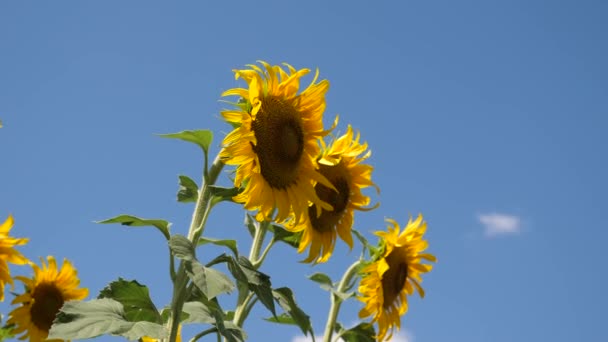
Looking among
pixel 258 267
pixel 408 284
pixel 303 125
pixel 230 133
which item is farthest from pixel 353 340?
pixel 230 133

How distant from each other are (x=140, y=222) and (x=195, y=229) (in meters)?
0.25

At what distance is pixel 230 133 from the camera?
3.67m

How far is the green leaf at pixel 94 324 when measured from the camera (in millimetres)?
3193

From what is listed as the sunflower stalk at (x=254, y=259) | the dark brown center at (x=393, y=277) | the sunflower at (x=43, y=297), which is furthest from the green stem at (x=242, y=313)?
the sunflower at (x=43, y=297)

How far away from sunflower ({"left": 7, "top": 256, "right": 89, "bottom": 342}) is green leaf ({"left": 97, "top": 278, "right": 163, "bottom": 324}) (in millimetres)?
2081

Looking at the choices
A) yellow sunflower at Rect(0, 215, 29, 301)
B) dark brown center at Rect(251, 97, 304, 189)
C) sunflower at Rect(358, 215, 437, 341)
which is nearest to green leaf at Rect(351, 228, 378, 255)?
sunflower at Rect(358, 215, 437, 341)

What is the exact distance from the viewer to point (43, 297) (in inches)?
228

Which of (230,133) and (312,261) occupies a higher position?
(230,133)

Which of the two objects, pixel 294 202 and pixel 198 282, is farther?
pixel 294 202

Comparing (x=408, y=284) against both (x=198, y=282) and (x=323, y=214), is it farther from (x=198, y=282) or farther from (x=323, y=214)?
(x=198, y=282)

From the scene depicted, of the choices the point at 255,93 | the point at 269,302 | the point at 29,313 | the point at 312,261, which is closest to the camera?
the point at 269,302

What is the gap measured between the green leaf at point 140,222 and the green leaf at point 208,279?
1.12 ft

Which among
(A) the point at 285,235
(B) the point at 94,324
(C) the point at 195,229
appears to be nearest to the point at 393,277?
(A) the point at 285,235

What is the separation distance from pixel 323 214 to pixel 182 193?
111 cm
